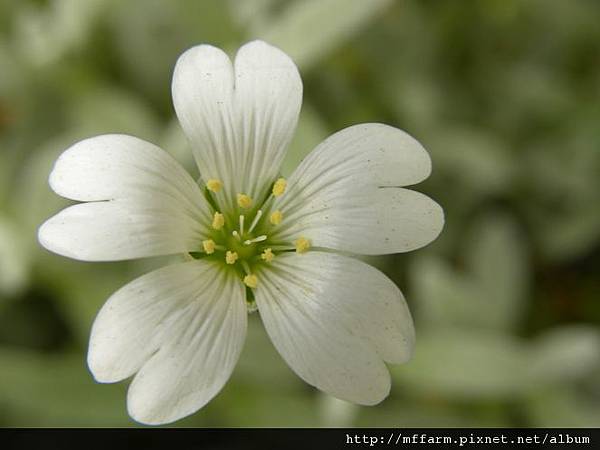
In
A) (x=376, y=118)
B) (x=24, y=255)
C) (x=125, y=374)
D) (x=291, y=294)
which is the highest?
(x=376, y=118)

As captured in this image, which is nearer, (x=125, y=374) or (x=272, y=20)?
(x=125, y=374)

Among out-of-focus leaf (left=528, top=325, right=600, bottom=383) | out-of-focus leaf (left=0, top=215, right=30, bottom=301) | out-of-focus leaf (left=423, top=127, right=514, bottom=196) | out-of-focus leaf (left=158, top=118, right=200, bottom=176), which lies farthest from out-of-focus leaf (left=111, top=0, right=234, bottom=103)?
out-of-focus leaf (left=528, top=325, right=600, bottom=383)

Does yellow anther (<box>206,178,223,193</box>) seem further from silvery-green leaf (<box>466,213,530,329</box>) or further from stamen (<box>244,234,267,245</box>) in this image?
silvery-green leaf (<box>466,213,530,329</box>)

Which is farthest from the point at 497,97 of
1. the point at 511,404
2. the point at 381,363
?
the point at 381,363

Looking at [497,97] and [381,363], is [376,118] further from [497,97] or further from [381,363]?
[381,363]

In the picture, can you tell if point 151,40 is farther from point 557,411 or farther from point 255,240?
point 557,411

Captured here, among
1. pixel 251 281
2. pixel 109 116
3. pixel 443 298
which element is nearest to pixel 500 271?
pixel 443 298
